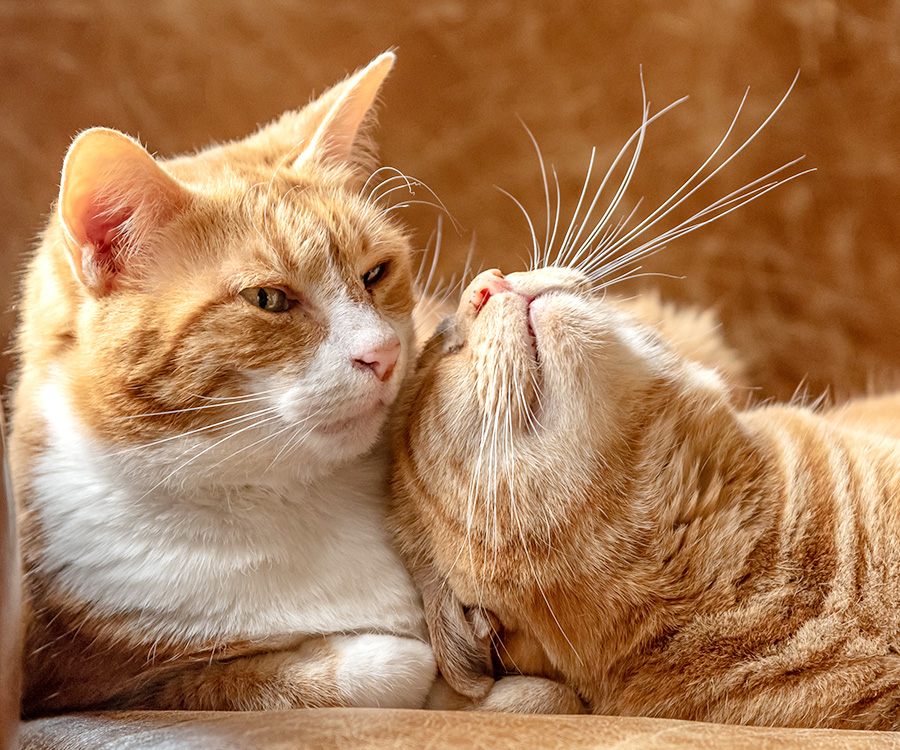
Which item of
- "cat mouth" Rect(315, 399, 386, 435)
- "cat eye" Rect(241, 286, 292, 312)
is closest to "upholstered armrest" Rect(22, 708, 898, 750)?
"cat mouth" Rect(315, 399, 386, 435)

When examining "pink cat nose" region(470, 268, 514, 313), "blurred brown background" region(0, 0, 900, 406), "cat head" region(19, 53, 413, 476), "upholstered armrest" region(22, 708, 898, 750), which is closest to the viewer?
"upholstered armrest" region(22, 708, 898, 750)

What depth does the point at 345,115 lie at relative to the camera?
1.24m

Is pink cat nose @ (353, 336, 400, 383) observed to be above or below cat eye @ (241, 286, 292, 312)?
below

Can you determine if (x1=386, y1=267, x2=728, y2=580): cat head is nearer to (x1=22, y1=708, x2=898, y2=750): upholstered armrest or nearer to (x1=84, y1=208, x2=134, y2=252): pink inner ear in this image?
(x1=22, y1=708, x2=898, y2=750): upholstered armrest

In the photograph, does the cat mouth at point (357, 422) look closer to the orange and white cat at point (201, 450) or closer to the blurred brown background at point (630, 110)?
the orange and white cat at point (201, 450)

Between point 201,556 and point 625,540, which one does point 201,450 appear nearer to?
point 201,556

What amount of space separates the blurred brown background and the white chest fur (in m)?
0.69

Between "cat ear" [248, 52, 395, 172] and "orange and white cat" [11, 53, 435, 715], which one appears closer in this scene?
"orange and white cat" [11, 53, 435, 715]

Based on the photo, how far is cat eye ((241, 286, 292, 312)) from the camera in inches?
39.3

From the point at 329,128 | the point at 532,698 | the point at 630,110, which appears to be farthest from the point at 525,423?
the point at 630,110

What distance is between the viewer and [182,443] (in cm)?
99

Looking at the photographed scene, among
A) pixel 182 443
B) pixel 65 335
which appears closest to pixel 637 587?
pixel 182 443

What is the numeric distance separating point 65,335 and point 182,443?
208 millimetres

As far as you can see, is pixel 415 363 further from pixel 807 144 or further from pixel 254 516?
pixel 807 144
